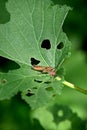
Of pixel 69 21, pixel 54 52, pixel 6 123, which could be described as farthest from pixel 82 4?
pixel 54 52

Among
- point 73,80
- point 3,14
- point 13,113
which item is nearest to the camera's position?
point 3,14

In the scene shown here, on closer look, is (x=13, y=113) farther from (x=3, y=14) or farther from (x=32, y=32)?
(x=32, y=32)

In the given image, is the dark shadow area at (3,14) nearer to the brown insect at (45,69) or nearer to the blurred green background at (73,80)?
the brown insect at (45,69)

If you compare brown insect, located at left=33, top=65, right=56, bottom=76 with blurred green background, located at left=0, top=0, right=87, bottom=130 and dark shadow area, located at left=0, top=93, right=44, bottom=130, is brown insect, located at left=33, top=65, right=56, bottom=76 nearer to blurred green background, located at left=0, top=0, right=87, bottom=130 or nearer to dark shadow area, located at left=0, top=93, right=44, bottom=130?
blurred green background, located at left=0, top=0, right=87, bottom=130

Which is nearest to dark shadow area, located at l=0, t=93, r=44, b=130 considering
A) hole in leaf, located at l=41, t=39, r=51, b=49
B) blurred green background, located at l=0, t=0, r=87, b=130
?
blurred green background, located at l=0, t=0, r=87, b=130

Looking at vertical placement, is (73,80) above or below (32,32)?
below

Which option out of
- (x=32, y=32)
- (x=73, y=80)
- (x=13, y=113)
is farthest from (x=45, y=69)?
(x=73, y=80)

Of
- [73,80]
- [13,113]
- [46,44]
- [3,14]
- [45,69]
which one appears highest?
[3,14]

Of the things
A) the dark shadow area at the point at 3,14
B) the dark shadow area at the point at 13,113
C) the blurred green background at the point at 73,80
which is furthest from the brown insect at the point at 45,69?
the dark shadow area at the point at 13,113
